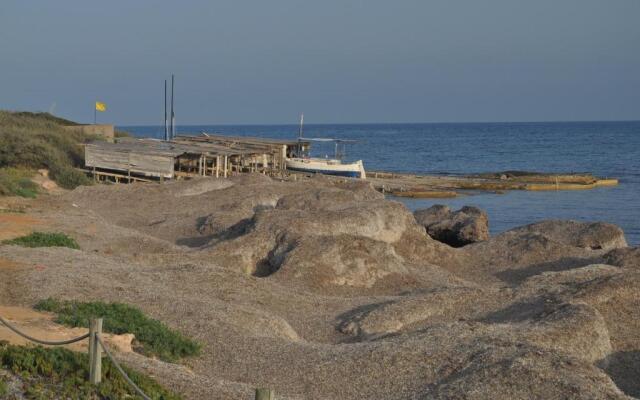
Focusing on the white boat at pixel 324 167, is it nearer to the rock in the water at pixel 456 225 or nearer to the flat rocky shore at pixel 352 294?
the rock in the water at pixel 456 225

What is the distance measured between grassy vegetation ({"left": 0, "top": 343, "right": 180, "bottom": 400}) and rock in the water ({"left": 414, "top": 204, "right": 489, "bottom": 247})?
21791 mm

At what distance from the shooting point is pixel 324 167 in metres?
57.2

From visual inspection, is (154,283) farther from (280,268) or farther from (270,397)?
(270,397)

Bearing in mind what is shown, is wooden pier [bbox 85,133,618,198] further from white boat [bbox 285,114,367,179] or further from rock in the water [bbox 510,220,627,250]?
rock in the water [bbox 510,220,627,250]

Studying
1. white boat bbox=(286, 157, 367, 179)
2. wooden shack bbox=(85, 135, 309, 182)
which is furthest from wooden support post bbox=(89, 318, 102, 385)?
white boat bbox=(286, 157, 367, 179)

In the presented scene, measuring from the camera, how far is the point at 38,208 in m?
31.1

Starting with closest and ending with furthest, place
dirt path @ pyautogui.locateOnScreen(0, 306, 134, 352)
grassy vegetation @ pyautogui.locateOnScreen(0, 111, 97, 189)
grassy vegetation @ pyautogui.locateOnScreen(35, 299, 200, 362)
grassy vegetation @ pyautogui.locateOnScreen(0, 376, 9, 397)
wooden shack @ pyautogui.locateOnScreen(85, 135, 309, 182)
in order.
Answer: grassy vegetation @ pyautogui.locateOnScreen(0, 376, 9, 397)
dirt path @ pyautogui.locateOnScreen(0, 306, 134, 352)
grassy vegetation @ pyautogui.locateOnScreen(35, 299, 200, 362)
grassy vegetation @ pyautogui.locateOnScreen(0, 111, 97, 189)
wooden shack @ pyautogui.locateOnScreen(85, 135, 309, 182)

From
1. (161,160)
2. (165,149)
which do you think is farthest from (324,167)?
(161,160)

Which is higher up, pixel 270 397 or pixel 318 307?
pixel 270 397

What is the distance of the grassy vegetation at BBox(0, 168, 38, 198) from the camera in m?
33.1

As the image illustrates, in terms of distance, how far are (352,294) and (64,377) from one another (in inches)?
458

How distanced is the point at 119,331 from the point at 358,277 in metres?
9.31

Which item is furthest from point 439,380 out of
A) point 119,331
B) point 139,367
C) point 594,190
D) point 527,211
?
point 594,190

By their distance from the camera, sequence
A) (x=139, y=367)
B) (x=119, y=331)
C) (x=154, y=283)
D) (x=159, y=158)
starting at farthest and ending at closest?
(x=159, y=158)
(x=154, y=283)
(x=119, y=331)
(x=139, y=367)
